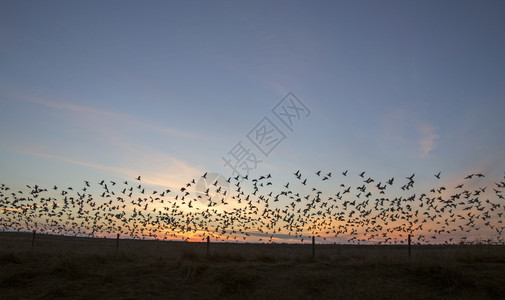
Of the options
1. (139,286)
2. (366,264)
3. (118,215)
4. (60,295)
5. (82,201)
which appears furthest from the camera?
(118,215)

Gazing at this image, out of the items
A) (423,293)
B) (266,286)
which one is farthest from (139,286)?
(423,293)

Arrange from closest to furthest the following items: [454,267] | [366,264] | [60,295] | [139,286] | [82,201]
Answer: [60,295] < [139,286] < [454,267] < [366,264] < [82,201]

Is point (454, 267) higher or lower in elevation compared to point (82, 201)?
lower

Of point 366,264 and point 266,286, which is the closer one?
point 266,286

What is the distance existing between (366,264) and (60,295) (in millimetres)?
14912

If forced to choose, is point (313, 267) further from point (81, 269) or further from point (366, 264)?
point (81, 269)

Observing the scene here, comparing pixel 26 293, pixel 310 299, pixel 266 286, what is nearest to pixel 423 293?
pixel 310 299

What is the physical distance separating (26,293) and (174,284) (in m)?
6.32

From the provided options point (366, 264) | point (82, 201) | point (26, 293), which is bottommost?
point (26, 293)

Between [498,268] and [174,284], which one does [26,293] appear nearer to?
[174,284]

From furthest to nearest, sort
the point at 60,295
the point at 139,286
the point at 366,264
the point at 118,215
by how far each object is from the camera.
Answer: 1. the point at 118,215
2. the point at 366,264
3. the point at 139,286
4. the point at 60,295

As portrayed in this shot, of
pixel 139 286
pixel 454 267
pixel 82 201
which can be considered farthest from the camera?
pixel 82 201

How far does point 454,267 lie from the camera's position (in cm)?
1803

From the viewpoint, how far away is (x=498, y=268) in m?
18.7
